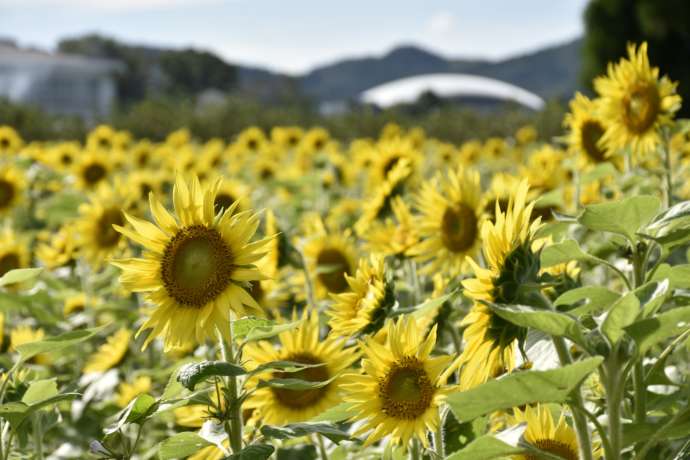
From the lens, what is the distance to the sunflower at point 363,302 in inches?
78.0

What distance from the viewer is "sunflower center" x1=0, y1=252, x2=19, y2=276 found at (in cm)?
396

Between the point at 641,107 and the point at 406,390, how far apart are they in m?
1.58

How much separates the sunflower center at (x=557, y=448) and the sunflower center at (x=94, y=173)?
4.52 metres

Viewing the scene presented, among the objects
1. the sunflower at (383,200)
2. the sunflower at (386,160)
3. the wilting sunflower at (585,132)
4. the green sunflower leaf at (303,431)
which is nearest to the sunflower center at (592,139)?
the wilting sunflower at (585,132)

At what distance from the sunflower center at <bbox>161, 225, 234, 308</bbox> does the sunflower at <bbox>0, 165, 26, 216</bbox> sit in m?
3.85

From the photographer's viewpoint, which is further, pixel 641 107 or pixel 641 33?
pixel 641 33

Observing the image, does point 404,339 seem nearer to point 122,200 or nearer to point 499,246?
point 499,246

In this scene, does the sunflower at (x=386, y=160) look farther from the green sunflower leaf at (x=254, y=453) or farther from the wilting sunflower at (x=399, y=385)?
the green sunflower leaf at (x=254, y=453)

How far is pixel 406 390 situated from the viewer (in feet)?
5.56

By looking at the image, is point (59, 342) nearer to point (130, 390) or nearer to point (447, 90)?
point (130, 390)

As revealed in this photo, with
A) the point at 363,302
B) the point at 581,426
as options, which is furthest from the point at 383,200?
the point at 581,426

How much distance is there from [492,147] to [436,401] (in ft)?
24.6

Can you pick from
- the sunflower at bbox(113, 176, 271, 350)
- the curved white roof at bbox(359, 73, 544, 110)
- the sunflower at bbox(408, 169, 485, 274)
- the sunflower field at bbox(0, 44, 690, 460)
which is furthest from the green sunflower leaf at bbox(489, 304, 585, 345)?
the curved white roof at bbox(359, 73, 544, 110)

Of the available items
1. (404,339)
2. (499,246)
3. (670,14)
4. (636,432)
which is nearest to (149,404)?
(404,339)
